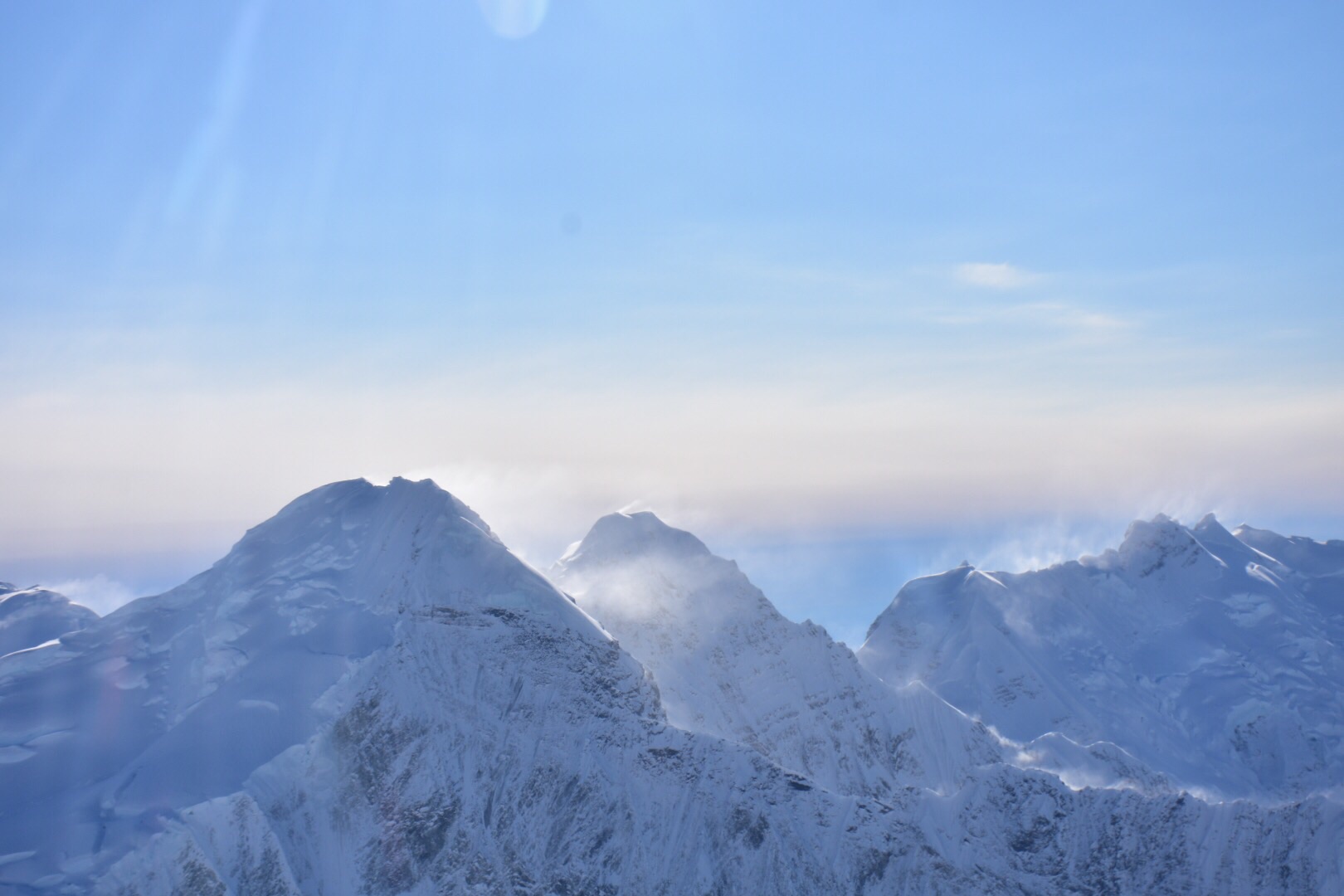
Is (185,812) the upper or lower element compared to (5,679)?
lower

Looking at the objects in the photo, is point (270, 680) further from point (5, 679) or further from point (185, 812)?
point (5, 679)

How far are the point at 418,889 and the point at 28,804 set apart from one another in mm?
52077

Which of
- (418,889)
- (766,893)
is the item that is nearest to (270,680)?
(418,889)

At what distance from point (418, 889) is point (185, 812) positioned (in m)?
32.8

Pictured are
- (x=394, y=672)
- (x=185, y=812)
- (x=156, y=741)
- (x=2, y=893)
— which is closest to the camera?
(x=2, y=893)

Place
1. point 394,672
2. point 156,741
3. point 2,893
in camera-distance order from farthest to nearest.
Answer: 1. point 394,672
2. point 156,741
3. point 2,893

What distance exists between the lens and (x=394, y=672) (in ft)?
650

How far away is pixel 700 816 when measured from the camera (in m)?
199

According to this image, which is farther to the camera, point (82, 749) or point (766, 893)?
point (766, 893)

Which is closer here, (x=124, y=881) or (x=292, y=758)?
(x=124, y=881)

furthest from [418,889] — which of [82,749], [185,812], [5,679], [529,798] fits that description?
[5,679]

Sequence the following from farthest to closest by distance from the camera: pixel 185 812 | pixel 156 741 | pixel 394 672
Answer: pixel 394 672 → pixel 156 741 → pixel 185 812

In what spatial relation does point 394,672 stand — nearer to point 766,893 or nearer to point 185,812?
point 185,812

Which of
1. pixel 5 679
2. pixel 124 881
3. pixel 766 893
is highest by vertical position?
pixel 5 679
